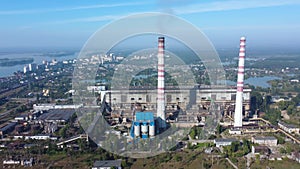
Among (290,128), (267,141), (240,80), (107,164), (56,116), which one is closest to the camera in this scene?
(107,164)

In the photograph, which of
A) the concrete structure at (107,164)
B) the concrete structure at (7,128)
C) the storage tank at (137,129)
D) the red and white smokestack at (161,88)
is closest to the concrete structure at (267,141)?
the red and white smokestack at (161,88)

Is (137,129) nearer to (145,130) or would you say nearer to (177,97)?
(145,130)

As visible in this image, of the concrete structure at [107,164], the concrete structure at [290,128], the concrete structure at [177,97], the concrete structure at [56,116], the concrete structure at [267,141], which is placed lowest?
the concrete structure at [107,164]

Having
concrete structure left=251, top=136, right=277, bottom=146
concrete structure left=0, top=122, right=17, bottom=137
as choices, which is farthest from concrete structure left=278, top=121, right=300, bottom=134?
concrete structure left=0, top=122, right=17, bottom=137

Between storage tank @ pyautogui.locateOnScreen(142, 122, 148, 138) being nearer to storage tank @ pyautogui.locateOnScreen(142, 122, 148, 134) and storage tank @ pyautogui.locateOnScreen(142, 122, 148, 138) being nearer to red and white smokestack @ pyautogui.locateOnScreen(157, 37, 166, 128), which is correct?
storage tank @ pyautogui.locateOnScreen(142, 122, 148, 134)

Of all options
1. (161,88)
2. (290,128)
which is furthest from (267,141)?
(161,88)

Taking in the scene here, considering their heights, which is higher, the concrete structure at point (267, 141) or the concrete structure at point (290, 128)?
the concrete structure at point (290, 128)

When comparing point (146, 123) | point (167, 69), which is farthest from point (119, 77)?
point (146, 123)

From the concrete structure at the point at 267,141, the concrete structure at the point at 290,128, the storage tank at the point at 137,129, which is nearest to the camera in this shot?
the concrete structure at the point at 267,141

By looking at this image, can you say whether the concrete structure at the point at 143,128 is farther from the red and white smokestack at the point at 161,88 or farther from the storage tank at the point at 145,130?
the red and white smokestack at the point at 161,88

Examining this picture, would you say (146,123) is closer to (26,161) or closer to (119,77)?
(26,161)
